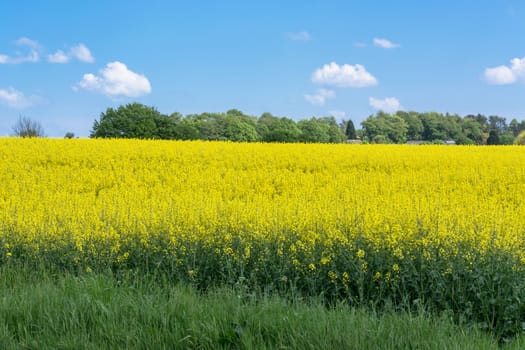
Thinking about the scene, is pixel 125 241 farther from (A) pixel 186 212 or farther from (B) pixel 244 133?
(B) pixel 244 133

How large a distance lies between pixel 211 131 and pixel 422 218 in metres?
65.0

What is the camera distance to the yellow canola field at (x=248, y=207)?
627cm

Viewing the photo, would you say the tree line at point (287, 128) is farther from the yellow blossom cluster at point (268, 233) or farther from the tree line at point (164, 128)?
the yellow blossom cluster at point (268, 233)

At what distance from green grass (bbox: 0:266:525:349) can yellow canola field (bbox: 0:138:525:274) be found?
1276mm

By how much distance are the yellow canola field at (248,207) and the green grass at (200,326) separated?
4.19ft

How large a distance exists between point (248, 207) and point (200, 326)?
4356 millimetres

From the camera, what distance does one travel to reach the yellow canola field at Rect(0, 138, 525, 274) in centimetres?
627

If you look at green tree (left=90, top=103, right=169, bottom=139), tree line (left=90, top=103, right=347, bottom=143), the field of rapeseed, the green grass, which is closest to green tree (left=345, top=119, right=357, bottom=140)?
tree line (left=90, top=103, right=347, bottom=143)

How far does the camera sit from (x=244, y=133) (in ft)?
220

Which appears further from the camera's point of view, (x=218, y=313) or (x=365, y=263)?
(x=365, y=263)

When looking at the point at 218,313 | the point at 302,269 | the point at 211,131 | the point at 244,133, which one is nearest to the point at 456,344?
the point at 218,313

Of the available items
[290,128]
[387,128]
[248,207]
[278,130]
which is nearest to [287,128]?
[290,128]

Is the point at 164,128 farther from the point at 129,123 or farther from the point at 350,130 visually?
the point at 350,130

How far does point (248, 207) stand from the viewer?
27.4 feet
